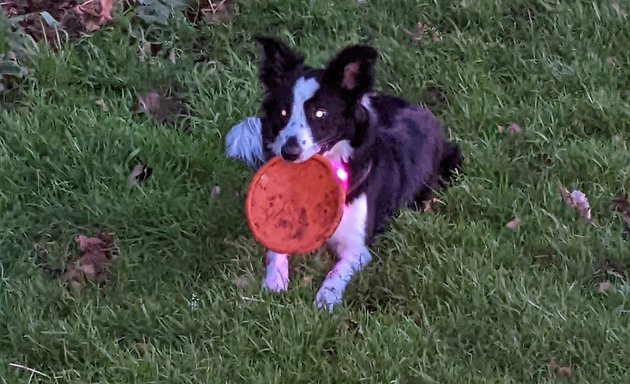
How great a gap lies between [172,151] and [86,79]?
865mm

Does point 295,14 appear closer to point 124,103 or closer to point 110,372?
point 124,103

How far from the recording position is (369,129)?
12.8ft

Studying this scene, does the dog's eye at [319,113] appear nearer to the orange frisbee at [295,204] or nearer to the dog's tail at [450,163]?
the orange frisbee at [295,204]

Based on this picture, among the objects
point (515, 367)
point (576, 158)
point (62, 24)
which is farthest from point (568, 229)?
point (62, 24)

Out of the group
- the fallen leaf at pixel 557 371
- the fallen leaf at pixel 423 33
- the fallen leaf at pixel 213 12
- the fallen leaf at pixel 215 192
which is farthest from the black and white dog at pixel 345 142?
the fallen leaf at pixel 213 12

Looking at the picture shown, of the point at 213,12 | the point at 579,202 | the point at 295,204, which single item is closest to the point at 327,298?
the point at 295,204

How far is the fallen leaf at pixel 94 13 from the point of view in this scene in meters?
5.23

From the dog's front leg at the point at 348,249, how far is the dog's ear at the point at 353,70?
48cm

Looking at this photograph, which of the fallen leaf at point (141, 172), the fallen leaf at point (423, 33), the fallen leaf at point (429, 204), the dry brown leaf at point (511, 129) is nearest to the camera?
the fallen leaf at point (429, 204)

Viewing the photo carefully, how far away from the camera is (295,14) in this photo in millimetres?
5434

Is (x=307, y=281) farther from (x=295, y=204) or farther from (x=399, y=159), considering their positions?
(x=399, y=159)

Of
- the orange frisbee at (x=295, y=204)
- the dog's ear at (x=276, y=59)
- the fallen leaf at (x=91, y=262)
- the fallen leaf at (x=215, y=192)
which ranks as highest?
the dog's ear at (x=276, y=59)

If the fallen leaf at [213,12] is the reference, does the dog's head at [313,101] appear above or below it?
above

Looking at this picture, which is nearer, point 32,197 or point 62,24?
point 32,197
